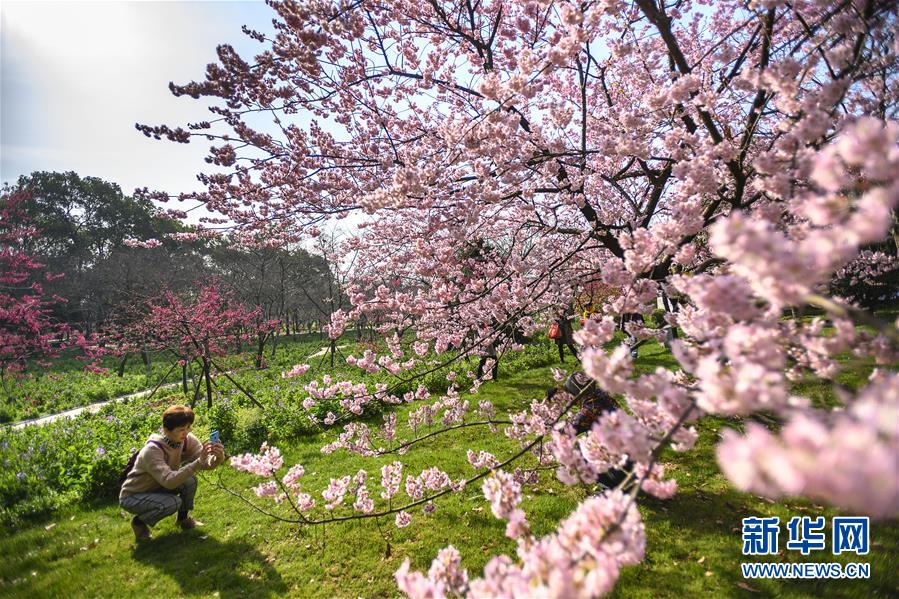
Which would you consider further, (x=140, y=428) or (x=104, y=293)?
(x=104, y=293)

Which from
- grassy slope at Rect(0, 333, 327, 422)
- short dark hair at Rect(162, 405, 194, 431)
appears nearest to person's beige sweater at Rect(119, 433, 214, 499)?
short dark hair at Rect(162, 405, 194, 431)

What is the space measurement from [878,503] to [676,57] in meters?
2.94

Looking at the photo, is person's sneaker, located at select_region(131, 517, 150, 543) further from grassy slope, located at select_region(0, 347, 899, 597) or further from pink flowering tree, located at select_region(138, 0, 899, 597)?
pink flowering tree, located at select_region(138, 0, 899, 597)

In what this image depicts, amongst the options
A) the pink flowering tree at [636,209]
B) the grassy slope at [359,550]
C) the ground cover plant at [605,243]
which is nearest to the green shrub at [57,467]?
the grassy slope at [359,550]

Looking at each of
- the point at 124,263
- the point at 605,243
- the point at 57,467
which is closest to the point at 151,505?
the point at 57,467

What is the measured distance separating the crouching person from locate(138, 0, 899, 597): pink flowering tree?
4.46ft

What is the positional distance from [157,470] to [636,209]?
641 centimetres

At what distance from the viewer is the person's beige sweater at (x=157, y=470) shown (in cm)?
441

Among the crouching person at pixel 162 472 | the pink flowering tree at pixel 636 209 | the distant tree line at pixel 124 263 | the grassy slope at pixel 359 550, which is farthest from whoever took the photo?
the distant tree line at pixel 124 263

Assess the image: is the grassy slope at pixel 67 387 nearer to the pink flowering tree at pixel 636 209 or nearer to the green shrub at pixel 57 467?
the green shrub at pixel 57 467

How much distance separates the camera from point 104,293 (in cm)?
2459

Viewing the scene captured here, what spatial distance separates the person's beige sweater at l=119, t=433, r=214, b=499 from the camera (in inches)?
173

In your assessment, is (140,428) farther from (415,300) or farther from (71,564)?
(415,300)

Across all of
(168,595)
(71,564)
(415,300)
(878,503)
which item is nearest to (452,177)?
(415,300)
